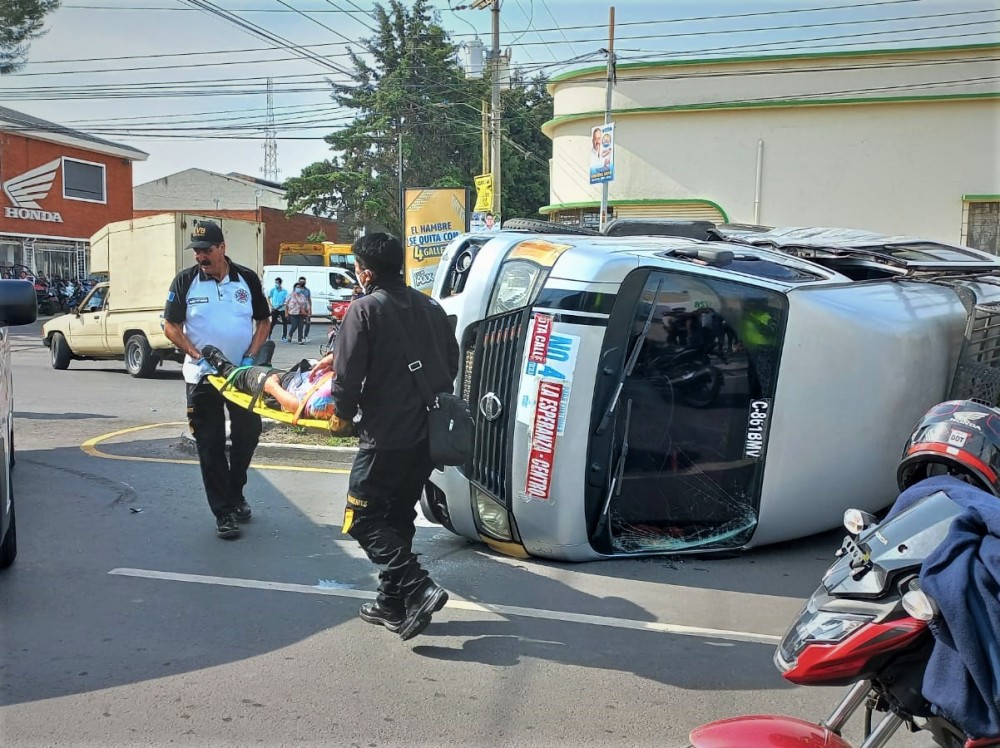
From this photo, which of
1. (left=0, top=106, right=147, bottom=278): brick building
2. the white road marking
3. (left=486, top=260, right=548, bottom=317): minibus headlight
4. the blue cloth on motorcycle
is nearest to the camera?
the blue cloth on motorcycle

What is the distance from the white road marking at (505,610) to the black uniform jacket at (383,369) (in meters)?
1.06

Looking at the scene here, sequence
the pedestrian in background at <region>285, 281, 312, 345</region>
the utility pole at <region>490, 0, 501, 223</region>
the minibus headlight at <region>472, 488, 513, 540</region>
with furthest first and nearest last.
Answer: the pedestrian in background at <region>285, 281, 312, 345</region> → the utility pole at <region>490, 0, 501, 223</region> → the minibus headlight at <region>472, 488, 513, 540</region>

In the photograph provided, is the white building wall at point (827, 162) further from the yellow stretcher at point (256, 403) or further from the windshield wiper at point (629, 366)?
the yellow stretcher at point (256, 403)

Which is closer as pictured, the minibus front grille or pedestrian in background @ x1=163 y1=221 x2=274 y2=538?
the minibus front grille

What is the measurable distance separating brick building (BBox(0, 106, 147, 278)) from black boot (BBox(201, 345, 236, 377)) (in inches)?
1282

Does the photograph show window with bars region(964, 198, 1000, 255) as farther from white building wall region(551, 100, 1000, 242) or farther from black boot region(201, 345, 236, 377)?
black boot region(201, 345, 236, 377)

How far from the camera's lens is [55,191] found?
37125mm

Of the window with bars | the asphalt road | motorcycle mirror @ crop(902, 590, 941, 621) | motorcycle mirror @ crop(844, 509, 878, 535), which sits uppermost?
the window with bars

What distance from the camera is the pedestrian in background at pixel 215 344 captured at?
5832 mm

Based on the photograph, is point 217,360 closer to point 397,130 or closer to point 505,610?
point 505,610

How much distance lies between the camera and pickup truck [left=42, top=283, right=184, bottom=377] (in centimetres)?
1502

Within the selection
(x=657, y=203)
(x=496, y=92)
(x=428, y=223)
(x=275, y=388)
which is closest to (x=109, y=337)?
(x=428, y=223)

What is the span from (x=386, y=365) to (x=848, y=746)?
265 centimetres

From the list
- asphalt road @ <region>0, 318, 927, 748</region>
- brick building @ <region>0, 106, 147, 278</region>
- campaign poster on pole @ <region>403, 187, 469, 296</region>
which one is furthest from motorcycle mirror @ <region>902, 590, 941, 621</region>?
brick building @ <region>0, 106, 147, 278</region>
